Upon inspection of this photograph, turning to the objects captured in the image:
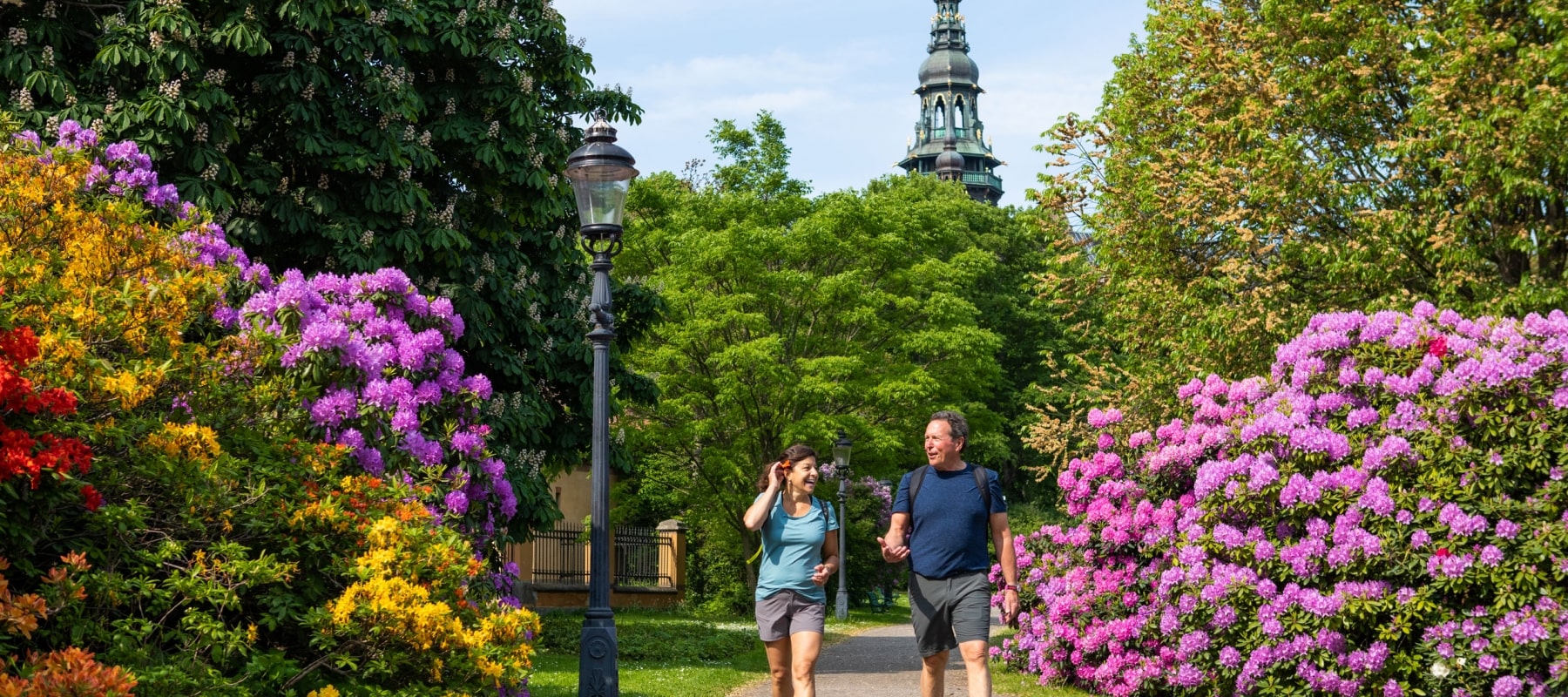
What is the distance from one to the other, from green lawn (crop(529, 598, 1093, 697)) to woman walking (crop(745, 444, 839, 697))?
594 cm

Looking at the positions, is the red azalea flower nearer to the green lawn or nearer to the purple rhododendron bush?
the green lawn

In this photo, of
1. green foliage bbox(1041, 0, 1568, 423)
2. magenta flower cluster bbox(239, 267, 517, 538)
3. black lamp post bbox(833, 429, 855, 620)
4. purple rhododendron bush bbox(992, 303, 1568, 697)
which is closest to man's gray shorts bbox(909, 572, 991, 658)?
magenta flower cluster bbox(239, 267, 517, 538)

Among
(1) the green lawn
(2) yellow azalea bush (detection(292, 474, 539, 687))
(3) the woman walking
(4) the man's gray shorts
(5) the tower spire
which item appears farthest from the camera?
(5) the tower spire

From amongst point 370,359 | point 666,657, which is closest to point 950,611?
point 370,359

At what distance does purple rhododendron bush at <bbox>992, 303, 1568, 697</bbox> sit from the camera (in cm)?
1024

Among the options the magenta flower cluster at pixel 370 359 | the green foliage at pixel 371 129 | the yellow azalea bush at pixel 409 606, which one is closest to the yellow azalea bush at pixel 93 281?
the magenta flower cluster at pixel 370 359

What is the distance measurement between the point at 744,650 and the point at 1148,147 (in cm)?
939

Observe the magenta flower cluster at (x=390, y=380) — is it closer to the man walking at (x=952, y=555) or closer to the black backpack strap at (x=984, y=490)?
the man walking at (x=952, y=555)

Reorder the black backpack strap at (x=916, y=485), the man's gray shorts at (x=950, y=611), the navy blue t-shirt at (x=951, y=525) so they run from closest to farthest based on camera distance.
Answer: the man's gray shorts at (x=950, y=611), the navy blue t-shirt at (x=951, y=525), the black backpack strap at (x=916, y=485)

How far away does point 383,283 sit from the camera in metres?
9.88

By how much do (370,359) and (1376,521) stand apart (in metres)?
7.55

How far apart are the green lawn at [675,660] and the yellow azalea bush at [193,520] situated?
6.30 m

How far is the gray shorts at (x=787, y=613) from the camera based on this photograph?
311 inches

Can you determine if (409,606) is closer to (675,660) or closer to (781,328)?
(675,660)
